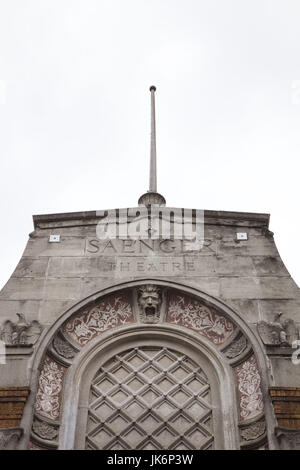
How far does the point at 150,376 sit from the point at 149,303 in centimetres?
147

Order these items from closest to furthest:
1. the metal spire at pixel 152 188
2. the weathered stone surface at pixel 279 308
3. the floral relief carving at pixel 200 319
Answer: the weathered stone surface at pixel 279 308
the floral relief carving at pixel 200 319
the metal spire at pixel 152 188

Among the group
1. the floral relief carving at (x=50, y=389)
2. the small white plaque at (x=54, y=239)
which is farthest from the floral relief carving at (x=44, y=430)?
the small white plaque at (x=54, y=239)

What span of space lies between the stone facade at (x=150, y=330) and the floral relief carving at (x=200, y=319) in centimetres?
2

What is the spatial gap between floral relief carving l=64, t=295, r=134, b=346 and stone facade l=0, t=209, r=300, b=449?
0.07ft

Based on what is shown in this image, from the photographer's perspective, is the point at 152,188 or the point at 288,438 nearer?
the point at 288,438

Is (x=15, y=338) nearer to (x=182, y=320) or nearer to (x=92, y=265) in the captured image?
(x=92, y=265)

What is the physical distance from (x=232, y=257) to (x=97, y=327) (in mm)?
3137

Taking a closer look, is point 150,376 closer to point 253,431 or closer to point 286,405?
point 253,431

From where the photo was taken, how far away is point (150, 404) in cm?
1267

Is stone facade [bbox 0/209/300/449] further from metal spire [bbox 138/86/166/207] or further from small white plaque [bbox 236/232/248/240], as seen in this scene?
metal spire [bbox 138/86/166/207]

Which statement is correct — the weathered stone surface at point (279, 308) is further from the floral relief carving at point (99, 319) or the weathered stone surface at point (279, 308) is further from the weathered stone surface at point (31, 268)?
the weathered stone surface at point (31, 268)

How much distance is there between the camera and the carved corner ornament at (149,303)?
45.7 feet

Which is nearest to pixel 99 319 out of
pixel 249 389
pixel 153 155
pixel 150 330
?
pixel 150 330
